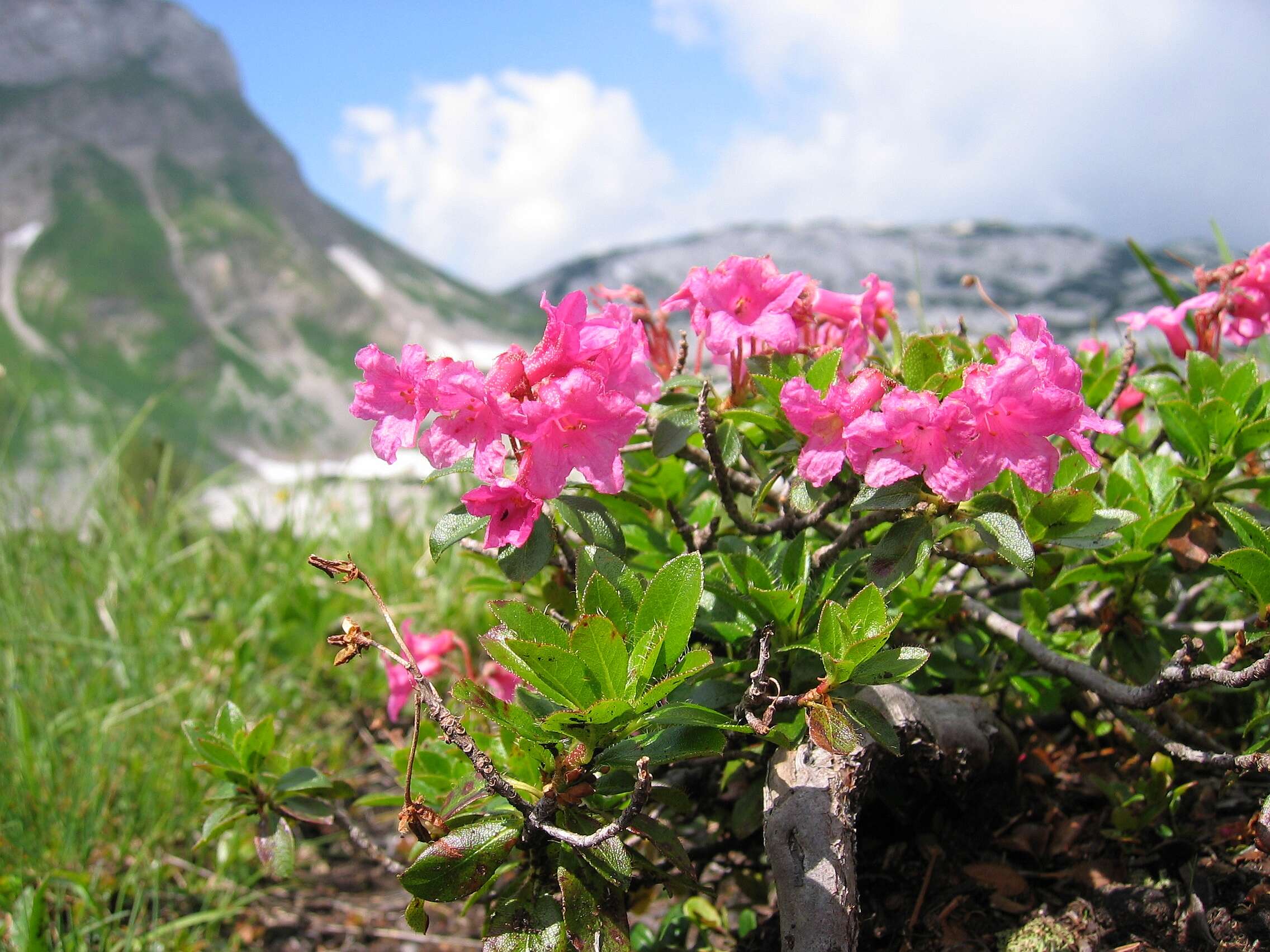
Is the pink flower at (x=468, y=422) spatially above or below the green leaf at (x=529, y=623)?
above

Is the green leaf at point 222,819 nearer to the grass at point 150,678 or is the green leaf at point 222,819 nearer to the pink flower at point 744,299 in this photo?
the grass at point 150,678

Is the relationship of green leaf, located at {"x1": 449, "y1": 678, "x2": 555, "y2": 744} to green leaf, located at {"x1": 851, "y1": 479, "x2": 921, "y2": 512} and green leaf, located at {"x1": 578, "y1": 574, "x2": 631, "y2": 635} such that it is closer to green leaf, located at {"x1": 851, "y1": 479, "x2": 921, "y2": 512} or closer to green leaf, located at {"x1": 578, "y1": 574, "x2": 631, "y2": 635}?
green leaf, located at {"x1": 578, "y1": 574, "x2": 631, "y2": 635}

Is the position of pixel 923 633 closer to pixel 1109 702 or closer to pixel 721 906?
pixel 1109 702

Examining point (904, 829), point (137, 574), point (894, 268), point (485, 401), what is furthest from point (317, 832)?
point (894, 268)

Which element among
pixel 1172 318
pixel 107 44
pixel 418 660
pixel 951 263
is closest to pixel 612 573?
pixel 418 660

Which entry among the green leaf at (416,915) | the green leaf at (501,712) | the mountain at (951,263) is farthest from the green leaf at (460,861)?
the mountain at (951,263)

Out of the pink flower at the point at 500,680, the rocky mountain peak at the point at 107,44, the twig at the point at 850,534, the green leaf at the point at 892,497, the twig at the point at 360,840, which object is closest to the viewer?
the green leaf at the point at 892,497
